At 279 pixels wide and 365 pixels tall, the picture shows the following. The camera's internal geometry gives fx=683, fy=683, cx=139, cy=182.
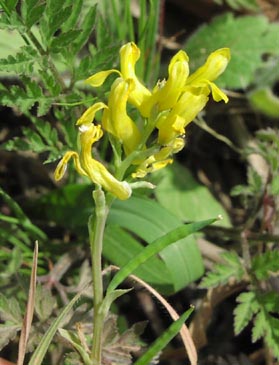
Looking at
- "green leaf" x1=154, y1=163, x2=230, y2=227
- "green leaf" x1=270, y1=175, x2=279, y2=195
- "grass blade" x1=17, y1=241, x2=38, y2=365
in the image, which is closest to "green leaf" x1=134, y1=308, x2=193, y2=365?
"grass blade" x1=17, y1=241, x2=38, y2=365

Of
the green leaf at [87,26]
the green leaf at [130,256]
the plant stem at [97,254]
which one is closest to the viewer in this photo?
the plant stem at [97,254]

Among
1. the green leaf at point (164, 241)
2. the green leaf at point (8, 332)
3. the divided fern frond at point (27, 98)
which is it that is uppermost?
the divided fern frond at point (27, 98)

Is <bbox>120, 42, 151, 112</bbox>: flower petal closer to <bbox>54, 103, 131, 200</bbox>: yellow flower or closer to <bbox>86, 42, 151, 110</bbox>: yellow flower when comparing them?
<bbox>86, 42, 151, 110</bbox>: yellow flower

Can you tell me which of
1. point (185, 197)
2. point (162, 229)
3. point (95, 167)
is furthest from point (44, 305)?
point (185, 197)

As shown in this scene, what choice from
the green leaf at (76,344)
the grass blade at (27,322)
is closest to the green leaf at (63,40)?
the grass blade at (27,322)

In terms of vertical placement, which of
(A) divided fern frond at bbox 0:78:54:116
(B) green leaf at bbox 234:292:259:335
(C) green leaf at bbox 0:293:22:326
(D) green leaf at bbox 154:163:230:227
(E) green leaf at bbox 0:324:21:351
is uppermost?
(A) divided fern frond at bbox 0:78:54:116

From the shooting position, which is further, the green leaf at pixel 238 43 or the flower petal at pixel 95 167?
the green leaf at pixel 238 43

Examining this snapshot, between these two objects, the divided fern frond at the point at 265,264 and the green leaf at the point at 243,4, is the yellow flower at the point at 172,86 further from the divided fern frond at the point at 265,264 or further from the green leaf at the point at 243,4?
the green leaf at the point at 243,4

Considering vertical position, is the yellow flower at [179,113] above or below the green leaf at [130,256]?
above
